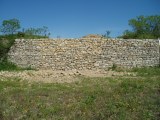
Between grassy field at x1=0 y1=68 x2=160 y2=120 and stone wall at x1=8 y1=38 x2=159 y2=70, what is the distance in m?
7.95

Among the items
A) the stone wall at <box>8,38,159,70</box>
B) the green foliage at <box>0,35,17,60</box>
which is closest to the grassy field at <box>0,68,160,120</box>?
the stone wall at <box>8,38,159,70</box>

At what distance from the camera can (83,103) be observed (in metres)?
8.55

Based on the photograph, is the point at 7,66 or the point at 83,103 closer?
the point at 83,103

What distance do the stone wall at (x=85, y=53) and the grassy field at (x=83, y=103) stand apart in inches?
313

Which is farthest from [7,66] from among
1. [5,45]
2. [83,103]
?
[83,103]

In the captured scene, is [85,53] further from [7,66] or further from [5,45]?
[5,45]

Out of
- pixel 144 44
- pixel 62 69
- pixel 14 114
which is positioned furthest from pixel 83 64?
pixel 14 114

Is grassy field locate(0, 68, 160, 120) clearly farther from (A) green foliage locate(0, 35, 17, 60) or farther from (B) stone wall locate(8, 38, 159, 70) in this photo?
(A) green foliage locate(0, 35, 17, 60)

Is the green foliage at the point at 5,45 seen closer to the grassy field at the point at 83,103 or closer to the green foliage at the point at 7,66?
the green foliage at the point at 7,66

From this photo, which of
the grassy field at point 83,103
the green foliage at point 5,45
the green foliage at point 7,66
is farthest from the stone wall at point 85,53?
the grassy field at point 83,103

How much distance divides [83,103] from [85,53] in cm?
1069

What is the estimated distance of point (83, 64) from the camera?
1900 centimetres

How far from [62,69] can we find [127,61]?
13.2 feet

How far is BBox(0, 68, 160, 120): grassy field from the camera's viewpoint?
24.9 feet
